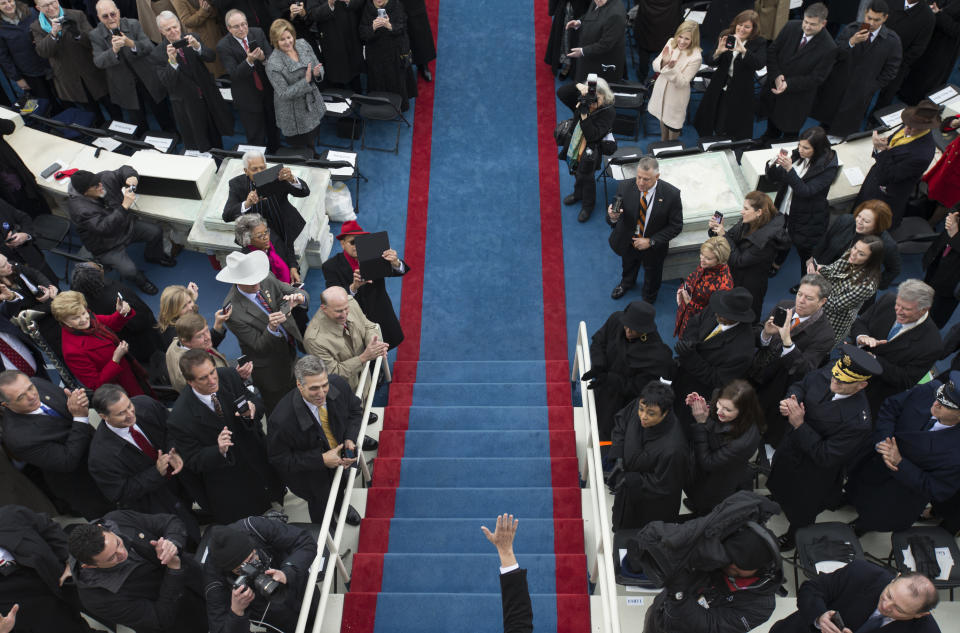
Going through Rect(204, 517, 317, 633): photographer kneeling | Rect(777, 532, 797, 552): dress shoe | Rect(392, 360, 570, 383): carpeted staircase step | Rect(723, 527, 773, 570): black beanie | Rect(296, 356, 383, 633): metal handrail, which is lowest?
Rect(392, 360, 570, 383): carpeted staircase step

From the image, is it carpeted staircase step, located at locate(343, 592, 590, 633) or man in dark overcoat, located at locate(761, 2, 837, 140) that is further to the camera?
man in dark overcoat, located at locate(761, 2, 837, 140)

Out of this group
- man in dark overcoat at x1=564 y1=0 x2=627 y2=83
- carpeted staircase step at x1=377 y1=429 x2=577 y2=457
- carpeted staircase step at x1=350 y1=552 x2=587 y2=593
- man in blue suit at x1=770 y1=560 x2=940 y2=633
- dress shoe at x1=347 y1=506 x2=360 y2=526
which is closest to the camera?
man in blue suit at x1=770 y1=560 x2=940 y2=633

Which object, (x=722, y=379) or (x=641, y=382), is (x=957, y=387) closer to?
(x=722, y=379)

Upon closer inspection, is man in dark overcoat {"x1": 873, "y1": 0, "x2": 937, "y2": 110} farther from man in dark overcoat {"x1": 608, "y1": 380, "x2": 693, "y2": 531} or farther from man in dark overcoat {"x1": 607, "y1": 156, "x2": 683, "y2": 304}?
man in dark overcoat {"x1": 608, "y1": 380, "x2": 693, "y2": 531}

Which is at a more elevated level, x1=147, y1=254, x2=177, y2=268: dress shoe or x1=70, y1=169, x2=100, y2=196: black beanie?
x1=70, y1=169, x2=100, y2=196: black beanie

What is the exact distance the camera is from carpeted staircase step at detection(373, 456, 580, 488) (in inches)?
220

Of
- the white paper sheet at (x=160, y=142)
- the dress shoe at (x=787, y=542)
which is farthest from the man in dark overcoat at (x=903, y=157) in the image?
the white paper sheet at (x=160, y=142)

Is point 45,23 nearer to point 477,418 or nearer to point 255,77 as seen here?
point 255,77

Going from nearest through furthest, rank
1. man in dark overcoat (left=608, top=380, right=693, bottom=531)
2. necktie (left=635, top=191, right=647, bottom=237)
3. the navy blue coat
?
man in dark overcoat (left=608, top=380, right=693, bottom=531), necktie (left=635, top=191, right=647, bottom=237), the navy blue coat

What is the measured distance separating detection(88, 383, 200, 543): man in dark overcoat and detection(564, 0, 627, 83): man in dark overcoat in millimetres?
6649

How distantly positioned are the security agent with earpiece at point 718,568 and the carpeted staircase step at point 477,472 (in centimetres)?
172

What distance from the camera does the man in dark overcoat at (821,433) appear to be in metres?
4.45

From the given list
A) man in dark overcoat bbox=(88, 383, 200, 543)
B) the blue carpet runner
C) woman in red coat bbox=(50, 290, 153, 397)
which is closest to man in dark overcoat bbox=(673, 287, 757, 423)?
the blue carpet runner

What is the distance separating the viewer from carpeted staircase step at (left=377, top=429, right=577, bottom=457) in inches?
232
